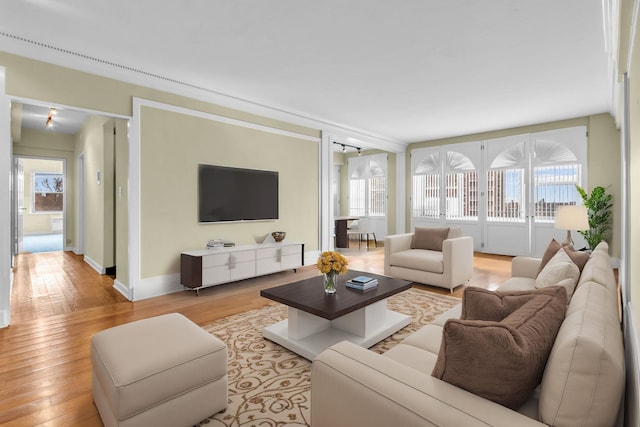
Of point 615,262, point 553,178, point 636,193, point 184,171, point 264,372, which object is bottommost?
point 264,372

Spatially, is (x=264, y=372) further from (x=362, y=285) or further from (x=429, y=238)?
(x=429, y=238)

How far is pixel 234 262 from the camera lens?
4324mm

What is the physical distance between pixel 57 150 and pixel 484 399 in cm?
898

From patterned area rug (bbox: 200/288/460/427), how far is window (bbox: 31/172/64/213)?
35.2ft

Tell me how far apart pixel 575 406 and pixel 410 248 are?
4148 millimetres

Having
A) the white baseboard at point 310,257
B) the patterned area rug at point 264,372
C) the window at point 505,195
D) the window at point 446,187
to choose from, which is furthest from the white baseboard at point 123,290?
the window at point 505,195

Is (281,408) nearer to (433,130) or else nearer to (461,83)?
(461,83)

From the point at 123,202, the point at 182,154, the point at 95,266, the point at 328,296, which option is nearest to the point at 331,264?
the point at 328,296

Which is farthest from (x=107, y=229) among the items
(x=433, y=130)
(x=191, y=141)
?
(x=433, y=130)

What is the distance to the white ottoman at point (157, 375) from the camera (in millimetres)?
1499

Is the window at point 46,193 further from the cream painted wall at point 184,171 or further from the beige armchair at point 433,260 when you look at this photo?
the beige armchair at point 433,260

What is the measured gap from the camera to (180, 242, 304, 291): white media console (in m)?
4.00

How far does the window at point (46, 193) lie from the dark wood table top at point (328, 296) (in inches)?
446

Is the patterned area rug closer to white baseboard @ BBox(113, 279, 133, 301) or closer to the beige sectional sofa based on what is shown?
the beige sectional sofa
